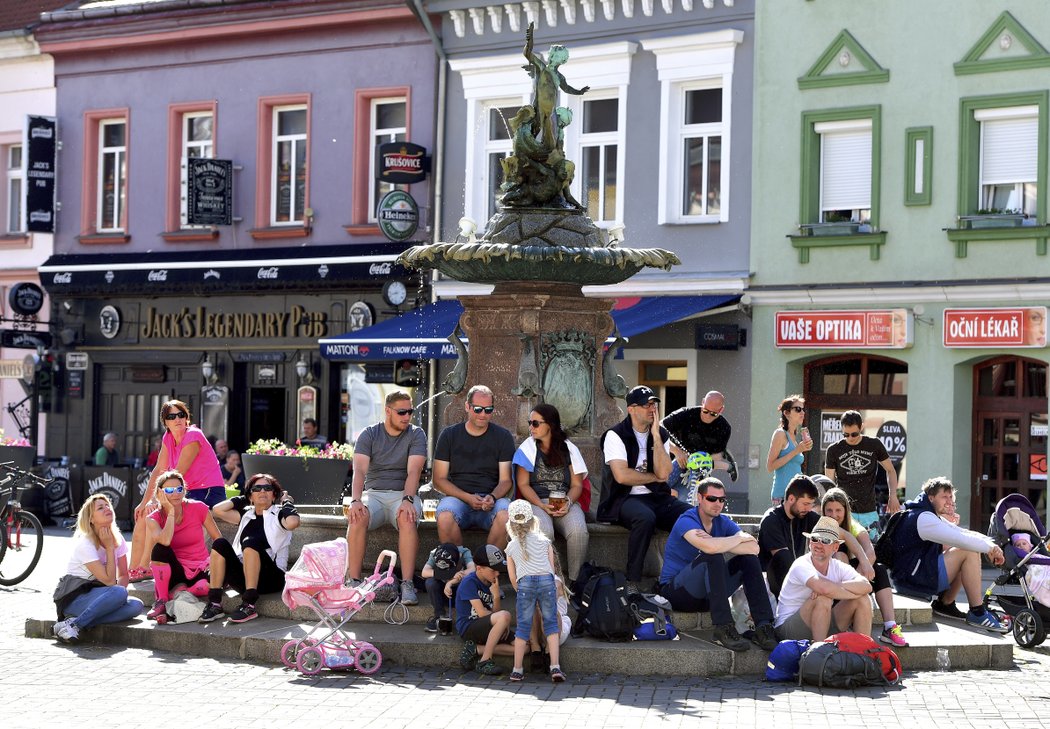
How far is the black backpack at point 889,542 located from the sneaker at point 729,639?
9.54 feet

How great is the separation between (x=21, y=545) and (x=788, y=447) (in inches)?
314

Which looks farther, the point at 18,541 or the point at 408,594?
the point at 18,541

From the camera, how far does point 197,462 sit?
49.4 feet

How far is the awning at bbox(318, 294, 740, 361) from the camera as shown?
2523cm

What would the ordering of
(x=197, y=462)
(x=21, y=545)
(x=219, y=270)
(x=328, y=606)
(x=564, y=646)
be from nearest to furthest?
(x=564, y=646) → (x=328, y=606) → (x=197, y=462) → (x=21, y=545) → (x=219, y=270)

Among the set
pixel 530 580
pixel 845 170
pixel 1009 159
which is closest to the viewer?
pixel 530 580

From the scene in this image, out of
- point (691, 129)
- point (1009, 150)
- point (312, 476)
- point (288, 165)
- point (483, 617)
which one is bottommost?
point (483, 617)

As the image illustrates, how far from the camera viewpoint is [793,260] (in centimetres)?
2508

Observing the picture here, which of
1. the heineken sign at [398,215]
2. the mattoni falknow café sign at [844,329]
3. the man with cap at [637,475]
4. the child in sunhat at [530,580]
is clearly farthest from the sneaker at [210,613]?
the heineken sign at [398,215]

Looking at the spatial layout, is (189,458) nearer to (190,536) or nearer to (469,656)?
(190,536)

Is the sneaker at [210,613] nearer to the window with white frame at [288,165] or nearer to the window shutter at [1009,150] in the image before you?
the window shutter at [1009,150]

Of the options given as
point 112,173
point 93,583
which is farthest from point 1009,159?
point 112,173

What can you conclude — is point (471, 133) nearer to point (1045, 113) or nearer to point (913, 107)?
point (913, 107)

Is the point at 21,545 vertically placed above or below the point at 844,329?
below
